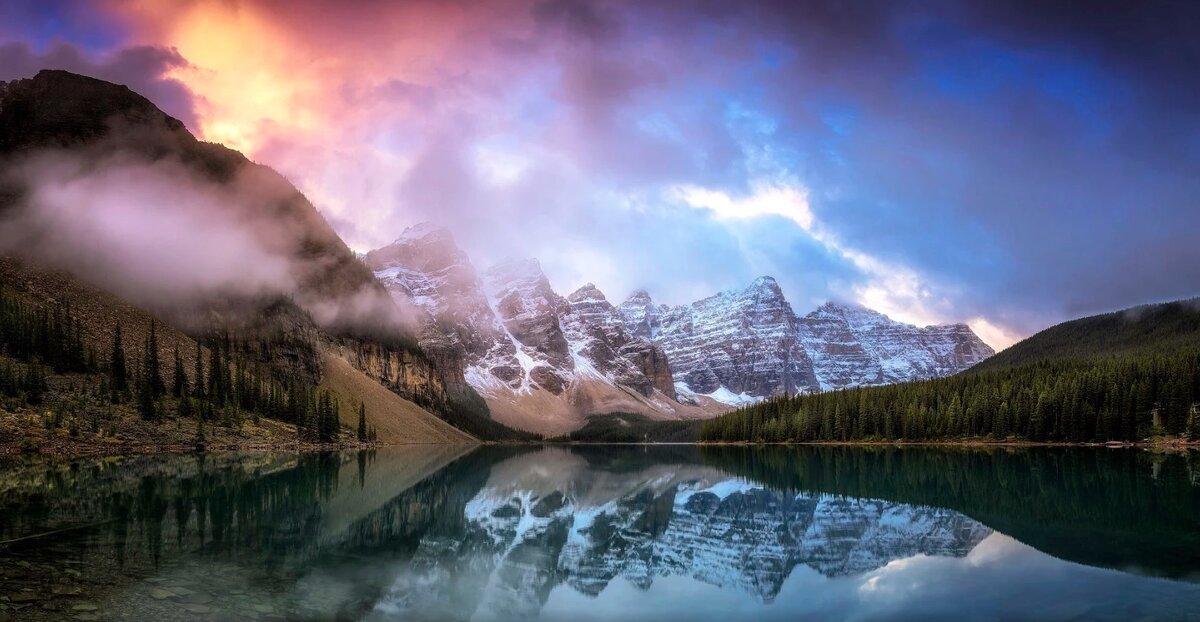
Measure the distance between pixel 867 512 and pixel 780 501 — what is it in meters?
6.71

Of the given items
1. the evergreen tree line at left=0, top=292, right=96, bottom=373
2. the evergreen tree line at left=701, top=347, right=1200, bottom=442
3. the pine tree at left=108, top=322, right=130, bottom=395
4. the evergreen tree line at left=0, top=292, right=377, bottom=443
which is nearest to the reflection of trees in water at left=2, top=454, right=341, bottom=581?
the evergreen tree line at left=0, top=292, right=377, bottom=443

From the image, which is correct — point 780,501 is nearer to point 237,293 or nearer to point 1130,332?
point 237,293

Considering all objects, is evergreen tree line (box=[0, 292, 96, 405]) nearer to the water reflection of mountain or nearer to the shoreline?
the shoreline

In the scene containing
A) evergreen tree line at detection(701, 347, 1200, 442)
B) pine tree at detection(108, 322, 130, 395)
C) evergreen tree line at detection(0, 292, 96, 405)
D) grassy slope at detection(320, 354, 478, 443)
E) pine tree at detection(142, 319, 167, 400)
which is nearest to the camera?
evergreen tree line at detection(0, 292, 96, 405)

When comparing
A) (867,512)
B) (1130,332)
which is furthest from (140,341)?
(1130,332)

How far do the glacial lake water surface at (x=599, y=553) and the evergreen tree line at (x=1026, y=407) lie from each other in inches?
2994

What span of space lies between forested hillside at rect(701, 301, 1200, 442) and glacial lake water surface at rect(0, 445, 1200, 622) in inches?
2996

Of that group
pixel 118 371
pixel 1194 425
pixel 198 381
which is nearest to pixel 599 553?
pixel 118 371

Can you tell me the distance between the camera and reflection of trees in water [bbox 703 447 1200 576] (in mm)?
23188

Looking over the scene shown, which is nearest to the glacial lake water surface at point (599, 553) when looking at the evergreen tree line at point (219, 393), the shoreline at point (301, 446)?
the shoreline at point (301, 446)

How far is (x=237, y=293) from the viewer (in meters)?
185

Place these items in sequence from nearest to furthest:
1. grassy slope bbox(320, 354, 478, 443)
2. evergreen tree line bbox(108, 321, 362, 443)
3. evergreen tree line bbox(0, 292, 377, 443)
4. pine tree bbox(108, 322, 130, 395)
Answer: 1. evergreen tree line bbox(0, 292, 377, 443)
2. pine tree bbox(108, 322, 130, 395)
3. evergreen tree line bbox(108, 321, 362, 443)
4. grassy slope bbox(320, 354, 478, 443)

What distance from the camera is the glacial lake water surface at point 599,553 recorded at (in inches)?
640

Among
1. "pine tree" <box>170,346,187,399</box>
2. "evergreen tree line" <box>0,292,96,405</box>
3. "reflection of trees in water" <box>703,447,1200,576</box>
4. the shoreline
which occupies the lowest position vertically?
the shoreline
